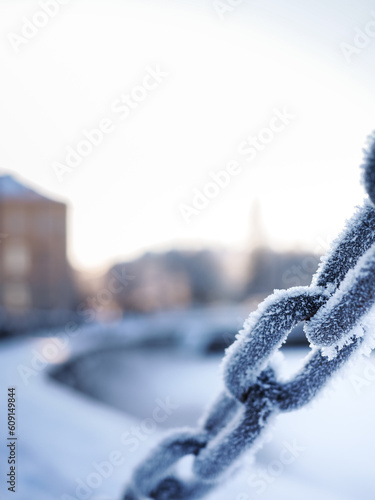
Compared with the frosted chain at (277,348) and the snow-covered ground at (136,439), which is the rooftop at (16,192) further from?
the frosted chain at (277,348)

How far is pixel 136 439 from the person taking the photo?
181 cm

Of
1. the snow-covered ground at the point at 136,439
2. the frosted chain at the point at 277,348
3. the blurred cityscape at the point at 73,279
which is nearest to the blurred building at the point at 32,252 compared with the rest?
the blurred cityscape at the point at 73,279

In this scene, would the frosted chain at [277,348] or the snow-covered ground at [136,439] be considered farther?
the snow-covered ground at [136,439]

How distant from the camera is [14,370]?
396 cm

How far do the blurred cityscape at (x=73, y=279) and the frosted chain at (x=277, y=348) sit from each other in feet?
27.6

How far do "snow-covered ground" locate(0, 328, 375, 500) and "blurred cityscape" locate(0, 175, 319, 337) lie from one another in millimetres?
4467

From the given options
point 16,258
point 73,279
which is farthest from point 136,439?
point 73,279

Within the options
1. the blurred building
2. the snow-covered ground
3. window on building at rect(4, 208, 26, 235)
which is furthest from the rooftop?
the snow-covered ground

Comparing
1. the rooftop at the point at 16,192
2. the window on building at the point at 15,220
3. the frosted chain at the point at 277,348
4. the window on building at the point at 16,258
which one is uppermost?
the rooftop at the point at 16,192

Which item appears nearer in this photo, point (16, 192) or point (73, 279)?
point (16, 192)

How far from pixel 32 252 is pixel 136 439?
15.8 m

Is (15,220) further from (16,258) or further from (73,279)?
(73,279)

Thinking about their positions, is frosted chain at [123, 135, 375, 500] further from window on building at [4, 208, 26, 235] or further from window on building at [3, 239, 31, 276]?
window on building at [4, 208, 26, 235]

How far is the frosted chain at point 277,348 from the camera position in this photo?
54cm
